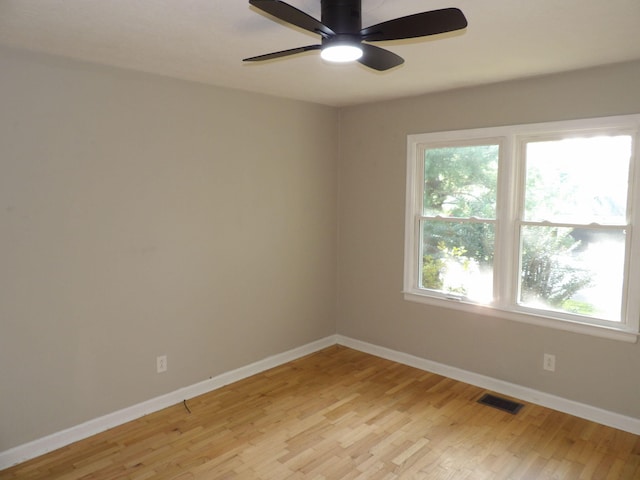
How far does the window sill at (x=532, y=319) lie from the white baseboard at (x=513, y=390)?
526 mm

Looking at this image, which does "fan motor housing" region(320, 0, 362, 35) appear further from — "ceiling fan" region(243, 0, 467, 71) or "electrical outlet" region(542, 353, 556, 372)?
"electrical outlet" region(542, 353, 556, 372)

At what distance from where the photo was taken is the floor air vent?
3291 mm

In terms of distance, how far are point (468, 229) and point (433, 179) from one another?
55 centimetres

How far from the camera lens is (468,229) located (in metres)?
3.74

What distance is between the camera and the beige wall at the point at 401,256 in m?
3.00

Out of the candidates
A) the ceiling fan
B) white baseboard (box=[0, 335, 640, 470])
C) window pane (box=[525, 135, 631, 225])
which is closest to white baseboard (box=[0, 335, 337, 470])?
white baseboard (box=[0, 335, 640, 470])

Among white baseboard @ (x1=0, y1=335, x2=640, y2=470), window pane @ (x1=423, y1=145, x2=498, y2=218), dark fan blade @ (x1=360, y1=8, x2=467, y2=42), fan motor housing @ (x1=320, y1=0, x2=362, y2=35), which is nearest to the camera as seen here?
dark fan blade @ (x1=360, y1=8, x2=467, y2=42)

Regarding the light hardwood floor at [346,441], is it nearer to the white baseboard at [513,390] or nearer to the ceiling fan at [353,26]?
the white baseboard at [513,390]

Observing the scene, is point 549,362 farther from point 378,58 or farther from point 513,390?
point 378,58

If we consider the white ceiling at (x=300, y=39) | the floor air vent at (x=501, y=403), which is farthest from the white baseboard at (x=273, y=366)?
the white ceiling at (x=300, y=39)

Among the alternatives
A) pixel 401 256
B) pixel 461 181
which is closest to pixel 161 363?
pixel 401 256

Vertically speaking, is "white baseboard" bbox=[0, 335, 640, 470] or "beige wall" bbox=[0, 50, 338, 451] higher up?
"beige wall" bbox=[0, 50, 338, 451]

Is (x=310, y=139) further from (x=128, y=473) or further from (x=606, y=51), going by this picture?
(x=128, y=473)

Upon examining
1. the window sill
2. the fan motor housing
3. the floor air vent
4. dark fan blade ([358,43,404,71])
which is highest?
the fan motor housing
